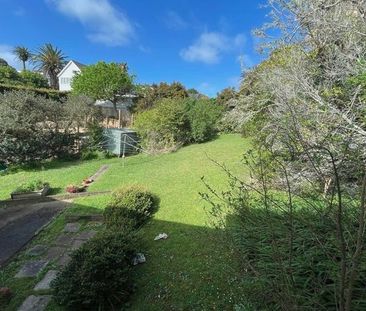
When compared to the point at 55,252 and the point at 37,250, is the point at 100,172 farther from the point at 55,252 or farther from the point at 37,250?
the point at 55,252

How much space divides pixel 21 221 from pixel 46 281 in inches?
Result: 136

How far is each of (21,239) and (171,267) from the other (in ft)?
12.5

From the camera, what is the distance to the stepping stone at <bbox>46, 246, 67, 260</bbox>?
5730 mm

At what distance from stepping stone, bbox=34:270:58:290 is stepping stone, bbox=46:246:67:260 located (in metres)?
0.62

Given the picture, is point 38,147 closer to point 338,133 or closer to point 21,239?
point 21,239

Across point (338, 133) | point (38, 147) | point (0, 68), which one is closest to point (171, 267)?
point (338, 133)

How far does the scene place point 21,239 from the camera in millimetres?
6602

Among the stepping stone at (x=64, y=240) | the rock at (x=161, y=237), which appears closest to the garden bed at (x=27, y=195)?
the stepping stone at (x=64, y=240)

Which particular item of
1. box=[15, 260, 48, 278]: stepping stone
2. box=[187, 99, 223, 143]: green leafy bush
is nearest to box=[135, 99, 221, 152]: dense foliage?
box=[187, 99, 223, 143]: green leafy bush

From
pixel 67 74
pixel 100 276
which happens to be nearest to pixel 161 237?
pixel 100 276

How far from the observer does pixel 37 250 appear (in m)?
6.06

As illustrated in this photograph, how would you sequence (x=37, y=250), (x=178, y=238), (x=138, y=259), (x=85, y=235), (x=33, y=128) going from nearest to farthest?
(x=138, y=259), (x=178, y=238), (x=37, y=250), (x=85, y=235), (x=33, y=128)

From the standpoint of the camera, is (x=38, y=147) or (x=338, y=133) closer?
(x=338, y=133)

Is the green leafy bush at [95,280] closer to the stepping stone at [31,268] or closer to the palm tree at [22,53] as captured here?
the stepping stone at [31,268]
